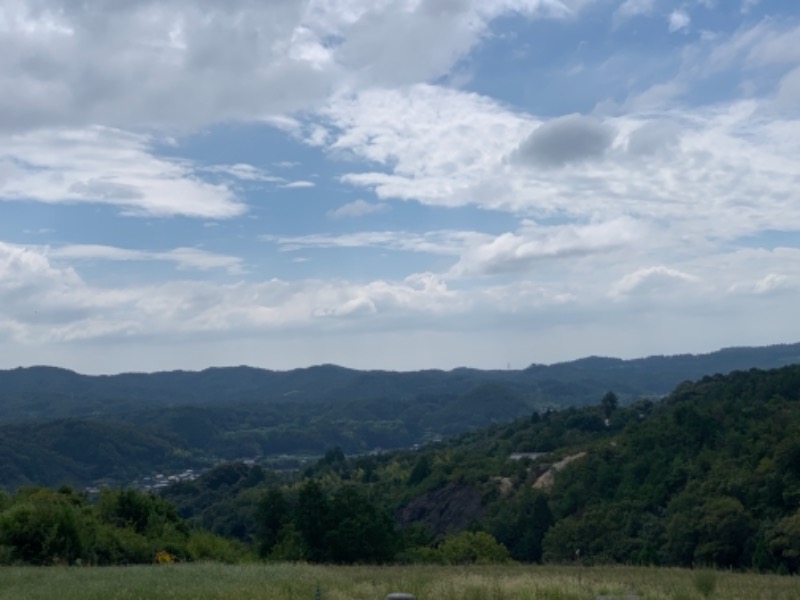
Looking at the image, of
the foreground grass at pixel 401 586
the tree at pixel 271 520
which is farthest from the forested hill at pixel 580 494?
the foreground grass at pixel 401 586

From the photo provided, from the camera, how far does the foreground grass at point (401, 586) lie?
1559 cm

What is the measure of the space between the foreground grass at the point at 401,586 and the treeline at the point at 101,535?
9.32 meters

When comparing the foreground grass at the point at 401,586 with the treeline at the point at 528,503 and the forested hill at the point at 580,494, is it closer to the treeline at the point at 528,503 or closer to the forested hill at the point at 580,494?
the treeline at the point at 528,503

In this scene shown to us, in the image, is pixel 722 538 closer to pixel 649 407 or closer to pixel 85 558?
pixel 85 558

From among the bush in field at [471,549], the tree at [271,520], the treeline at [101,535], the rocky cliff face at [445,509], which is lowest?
the rocky cliff face at [445,509]

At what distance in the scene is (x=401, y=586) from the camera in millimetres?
16984

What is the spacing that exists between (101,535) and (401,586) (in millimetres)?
19768

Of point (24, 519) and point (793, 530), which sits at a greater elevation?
point (24, 519)

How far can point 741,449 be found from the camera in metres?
80.1

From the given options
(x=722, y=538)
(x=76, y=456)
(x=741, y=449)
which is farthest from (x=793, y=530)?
(x=76, y=456)

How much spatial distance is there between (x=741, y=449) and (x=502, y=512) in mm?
24916

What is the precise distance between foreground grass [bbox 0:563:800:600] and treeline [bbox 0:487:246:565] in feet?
30.6

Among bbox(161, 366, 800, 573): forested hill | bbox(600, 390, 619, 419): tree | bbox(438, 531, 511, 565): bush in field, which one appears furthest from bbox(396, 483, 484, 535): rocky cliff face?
bbox(600, 390, 619, 419): tree

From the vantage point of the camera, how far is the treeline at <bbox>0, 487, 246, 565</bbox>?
2942cm
